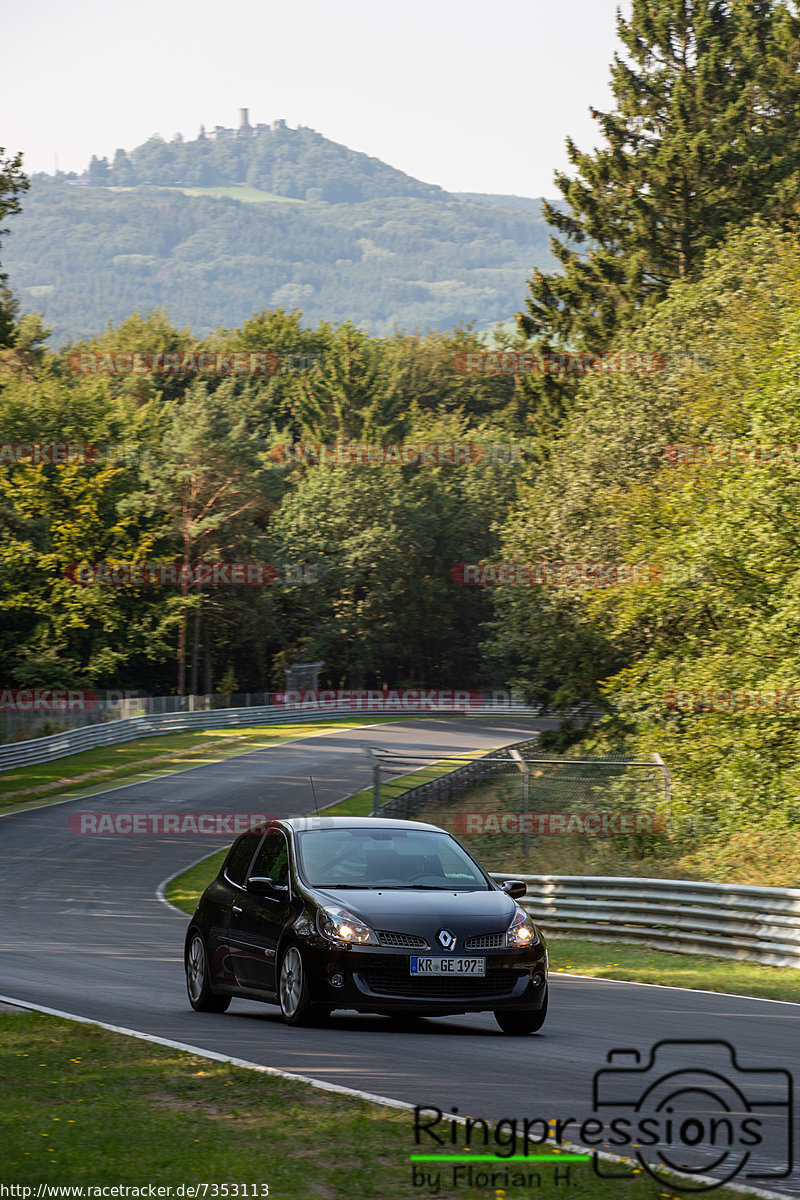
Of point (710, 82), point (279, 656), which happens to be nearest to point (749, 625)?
point (710, 82)

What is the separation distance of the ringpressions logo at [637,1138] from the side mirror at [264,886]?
307cm

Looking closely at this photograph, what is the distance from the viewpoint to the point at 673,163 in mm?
48156

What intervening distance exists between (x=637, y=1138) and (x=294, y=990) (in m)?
3.66

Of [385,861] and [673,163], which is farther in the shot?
[673,163]

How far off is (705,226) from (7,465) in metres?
30.6

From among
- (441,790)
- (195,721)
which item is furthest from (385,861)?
(195,721)

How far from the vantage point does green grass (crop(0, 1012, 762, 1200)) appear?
5531 millimetres

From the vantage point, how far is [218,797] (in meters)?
39.5

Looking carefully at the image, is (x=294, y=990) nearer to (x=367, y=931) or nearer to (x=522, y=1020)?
(x=367, y=931)

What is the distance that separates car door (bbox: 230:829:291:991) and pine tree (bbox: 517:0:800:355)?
40003 millimetres

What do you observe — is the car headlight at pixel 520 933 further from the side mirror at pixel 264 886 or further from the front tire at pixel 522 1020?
the side mirror at pixel 264 886

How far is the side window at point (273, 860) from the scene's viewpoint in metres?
10.4

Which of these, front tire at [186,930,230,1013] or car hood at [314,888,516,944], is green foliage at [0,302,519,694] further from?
car hood at [314,888,516,944]

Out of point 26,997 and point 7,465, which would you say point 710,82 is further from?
point 26,997
